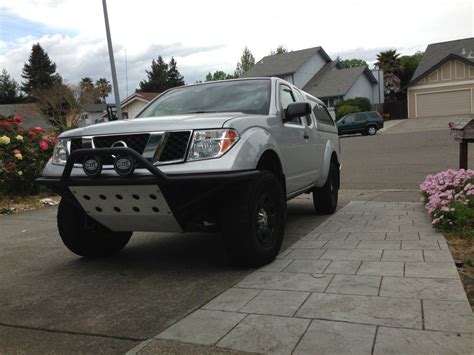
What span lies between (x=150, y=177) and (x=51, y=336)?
1.34m

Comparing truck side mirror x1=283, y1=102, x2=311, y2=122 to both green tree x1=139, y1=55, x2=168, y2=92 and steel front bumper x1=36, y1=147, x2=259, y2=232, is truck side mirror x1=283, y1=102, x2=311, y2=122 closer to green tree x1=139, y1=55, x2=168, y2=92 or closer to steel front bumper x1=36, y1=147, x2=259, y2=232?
steel front bumper x1=36, y1=147, x2=259, y2=232

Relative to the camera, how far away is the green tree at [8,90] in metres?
71.5

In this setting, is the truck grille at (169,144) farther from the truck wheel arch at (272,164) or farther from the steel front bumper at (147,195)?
the truck wheel arch at (272,164)

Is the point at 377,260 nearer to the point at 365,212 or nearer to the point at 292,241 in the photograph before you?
the point at 292,241

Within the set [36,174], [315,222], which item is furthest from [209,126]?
[36,174]

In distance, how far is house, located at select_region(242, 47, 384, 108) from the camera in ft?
162

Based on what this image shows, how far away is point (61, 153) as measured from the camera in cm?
475

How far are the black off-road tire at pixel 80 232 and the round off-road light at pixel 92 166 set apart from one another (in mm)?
714

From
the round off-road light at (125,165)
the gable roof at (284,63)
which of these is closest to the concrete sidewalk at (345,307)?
the round off-road light at (125,165)

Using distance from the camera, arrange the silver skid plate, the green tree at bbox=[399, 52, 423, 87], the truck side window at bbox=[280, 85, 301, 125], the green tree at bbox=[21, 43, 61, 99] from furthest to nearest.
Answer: the green tree at bbox=[21, 43, 61, 99] → the green tree at bbox=[399, 52, 423, 87] → the truck side window at bbox=[280, 85, 301, 125] → the silver skid plate

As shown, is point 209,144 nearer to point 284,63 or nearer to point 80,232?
point 80,232

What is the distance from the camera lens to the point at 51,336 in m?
3.34

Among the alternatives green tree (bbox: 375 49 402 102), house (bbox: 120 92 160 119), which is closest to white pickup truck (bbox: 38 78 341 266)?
house (bbox: 120 92 160 119)

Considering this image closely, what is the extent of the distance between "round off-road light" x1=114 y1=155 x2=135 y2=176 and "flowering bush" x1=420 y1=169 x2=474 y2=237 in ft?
11.8
